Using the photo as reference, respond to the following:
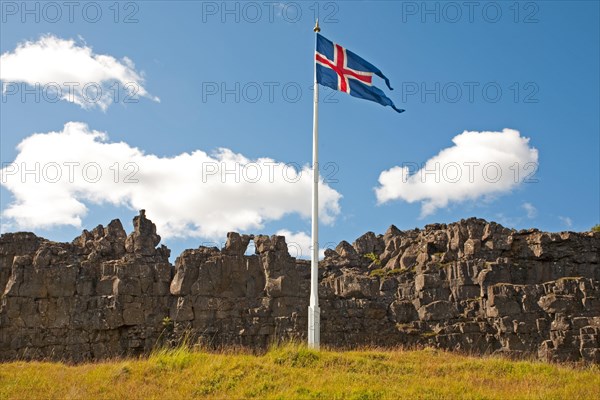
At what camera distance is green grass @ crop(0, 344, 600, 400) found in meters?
18.0

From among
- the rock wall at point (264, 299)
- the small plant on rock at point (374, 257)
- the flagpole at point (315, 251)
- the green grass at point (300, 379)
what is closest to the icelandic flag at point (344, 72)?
the flagpole at point (315, 251)

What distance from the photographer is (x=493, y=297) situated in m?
36.2

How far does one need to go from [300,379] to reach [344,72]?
13082mm

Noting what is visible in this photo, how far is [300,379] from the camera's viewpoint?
1902cm

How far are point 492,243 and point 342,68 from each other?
18.5m

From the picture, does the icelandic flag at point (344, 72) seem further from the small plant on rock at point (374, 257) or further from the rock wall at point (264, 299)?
the small plant on rock at point (374, 257)

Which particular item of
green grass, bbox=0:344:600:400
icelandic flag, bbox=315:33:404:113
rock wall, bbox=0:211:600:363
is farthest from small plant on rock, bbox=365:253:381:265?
green grass, bbox=0:344:600:400

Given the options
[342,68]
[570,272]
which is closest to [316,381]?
[342,68]

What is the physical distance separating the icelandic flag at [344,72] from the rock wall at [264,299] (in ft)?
41.9

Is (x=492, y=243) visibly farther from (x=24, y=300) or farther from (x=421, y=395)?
(x=24, y=300)

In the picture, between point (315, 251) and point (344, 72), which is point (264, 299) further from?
point (344, 72)

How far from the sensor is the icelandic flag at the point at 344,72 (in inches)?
1030

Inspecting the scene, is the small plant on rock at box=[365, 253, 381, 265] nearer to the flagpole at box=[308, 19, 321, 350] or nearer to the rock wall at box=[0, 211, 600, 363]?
the rock wall at box=[0, 211, 600, 363]

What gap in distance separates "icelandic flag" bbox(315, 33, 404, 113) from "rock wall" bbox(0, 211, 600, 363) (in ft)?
41.9
